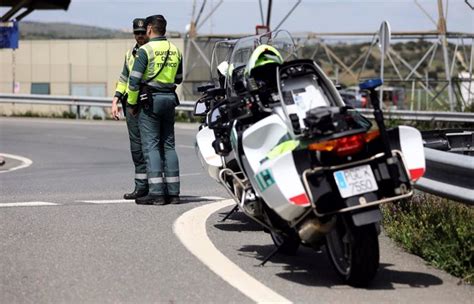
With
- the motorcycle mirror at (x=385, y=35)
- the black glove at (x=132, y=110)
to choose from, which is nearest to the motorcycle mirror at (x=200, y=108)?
the black glove at (x=132, y=110)

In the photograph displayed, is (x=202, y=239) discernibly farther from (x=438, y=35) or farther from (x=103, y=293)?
(x=438, y=35)

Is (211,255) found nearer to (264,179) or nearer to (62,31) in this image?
(264,179)

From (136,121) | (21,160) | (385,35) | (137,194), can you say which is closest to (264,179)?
(136,121)

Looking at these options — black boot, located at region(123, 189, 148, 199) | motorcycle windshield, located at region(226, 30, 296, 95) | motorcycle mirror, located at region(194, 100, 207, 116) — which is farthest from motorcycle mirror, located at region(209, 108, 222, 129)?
black boot, located at region(123, 189, 148, 199)

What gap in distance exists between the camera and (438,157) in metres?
7.97

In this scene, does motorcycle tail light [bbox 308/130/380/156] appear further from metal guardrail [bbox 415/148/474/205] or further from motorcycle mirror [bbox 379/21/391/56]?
motorcycle mirror [bbox 379/21/391/56]

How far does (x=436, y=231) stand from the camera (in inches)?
306

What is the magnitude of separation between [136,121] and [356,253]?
16.2 ft

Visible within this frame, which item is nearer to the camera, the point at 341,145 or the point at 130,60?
the point at 341,145

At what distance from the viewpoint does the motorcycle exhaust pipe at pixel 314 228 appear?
21.6 ft

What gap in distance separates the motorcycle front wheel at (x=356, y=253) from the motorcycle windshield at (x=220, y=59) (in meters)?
3.18

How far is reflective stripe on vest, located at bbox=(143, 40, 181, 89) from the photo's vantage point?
1038 cm

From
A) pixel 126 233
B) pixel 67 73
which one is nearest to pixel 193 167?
pixel 126 233

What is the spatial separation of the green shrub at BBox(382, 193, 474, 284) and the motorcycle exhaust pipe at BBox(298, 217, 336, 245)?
42.8 inches
